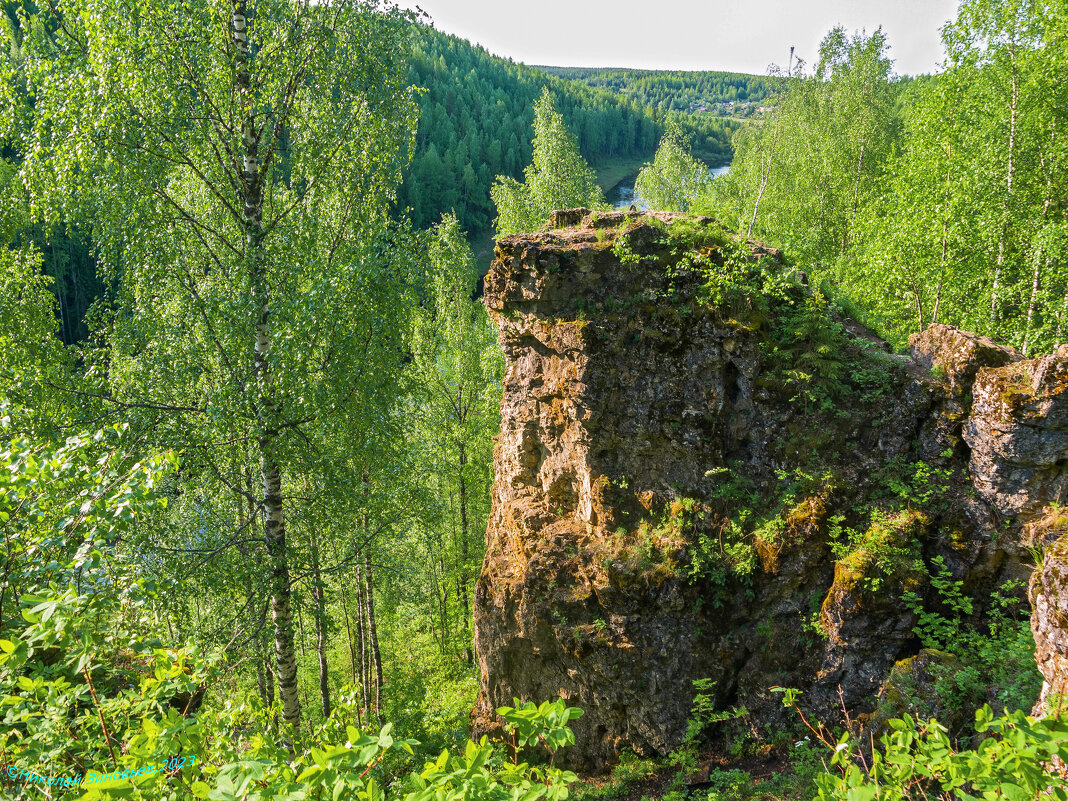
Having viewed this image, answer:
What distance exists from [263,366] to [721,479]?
8.11 m

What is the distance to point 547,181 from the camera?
23.2 metres

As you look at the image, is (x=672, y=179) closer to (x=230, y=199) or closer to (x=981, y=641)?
(x=230, y=199)

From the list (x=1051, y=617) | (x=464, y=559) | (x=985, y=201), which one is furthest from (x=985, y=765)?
(x=464, y=559)

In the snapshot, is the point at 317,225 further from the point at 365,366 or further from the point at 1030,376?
the point at 1030,376

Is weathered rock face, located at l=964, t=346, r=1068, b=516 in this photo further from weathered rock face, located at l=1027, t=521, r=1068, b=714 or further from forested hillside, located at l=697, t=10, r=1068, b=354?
forested hillside, located at l=697, t=10, r=1068, b=354

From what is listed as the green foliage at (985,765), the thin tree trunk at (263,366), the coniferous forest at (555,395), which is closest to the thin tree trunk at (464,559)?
the coniferous forest at (555,395)

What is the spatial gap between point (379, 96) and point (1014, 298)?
14.8m

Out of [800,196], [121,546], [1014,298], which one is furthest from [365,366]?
[800,196]

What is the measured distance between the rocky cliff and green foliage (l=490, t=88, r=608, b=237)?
12.2 meters

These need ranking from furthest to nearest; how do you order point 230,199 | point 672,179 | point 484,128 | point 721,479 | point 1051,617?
point 484,128 → point 672,179 → point 721,479 → point 230,199 → point 1051,617

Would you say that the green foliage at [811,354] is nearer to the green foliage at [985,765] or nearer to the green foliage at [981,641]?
the green foliage at [981,641]

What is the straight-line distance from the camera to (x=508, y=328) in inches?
468

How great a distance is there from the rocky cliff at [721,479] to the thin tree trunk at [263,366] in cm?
435

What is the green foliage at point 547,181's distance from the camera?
75.8 ft
